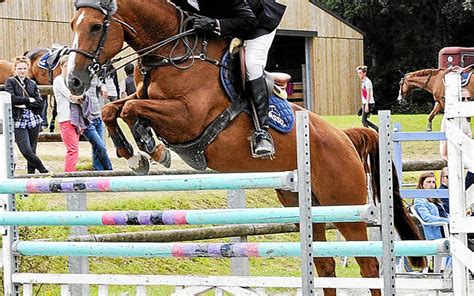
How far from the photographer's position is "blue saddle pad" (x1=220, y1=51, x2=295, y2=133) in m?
6.72

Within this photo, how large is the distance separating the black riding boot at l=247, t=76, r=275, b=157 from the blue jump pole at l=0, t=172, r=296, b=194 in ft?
6.74

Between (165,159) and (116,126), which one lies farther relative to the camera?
(165,159)

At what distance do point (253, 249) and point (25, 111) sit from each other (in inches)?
269

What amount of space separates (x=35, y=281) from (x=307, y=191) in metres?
2.39

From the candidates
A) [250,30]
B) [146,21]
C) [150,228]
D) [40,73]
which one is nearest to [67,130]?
[150,228]

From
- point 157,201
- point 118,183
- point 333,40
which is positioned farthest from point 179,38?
point 333,40

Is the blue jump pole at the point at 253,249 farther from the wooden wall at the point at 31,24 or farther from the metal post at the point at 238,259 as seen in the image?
the wooden wall at the point at 31,24

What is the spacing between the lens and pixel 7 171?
5496 mm

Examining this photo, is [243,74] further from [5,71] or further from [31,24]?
[31,24]

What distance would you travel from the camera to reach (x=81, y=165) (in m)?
12.7

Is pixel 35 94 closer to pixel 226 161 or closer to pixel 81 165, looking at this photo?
pixel 81 165

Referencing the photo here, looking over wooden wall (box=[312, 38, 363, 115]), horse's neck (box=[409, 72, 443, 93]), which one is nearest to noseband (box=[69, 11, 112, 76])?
horse's neck (box=[409, 72, 443, 93])

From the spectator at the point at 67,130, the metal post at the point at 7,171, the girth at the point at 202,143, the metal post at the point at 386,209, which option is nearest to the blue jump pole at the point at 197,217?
the metal post at the point at 386,209

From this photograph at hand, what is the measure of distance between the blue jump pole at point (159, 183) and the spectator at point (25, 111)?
589 centimetres
